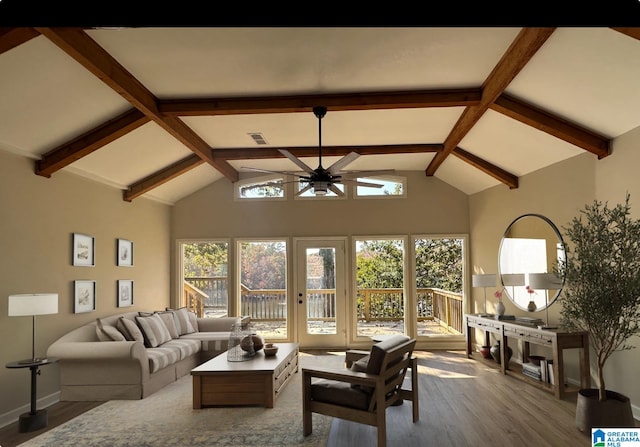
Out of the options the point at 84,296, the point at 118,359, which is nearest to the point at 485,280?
the point at 118,359

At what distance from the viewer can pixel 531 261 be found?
6.30m

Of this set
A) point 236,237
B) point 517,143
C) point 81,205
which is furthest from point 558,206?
point 81,205

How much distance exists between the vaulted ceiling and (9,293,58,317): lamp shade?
150cm

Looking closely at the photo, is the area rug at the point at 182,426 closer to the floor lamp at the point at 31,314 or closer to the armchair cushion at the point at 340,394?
the floor lamp at the point at 31,314

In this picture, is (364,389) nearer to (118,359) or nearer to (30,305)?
(118,359)

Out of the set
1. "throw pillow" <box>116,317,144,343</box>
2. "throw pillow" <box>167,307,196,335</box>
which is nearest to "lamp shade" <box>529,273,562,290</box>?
"throw pillow" <box>116,317,144,343</box>

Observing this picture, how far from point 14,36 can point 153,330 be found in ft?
13.3

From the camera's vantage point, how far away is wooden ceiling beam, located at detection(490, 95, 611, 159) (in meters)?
4.77

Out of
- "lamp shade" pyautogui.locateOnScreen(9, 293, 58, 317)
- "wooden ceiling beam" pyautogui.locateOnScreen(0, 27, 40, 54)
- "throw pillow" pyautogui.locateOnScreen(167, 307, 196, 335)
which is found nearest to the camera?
"wooden ceiling beam" pyautogui.locateOnScreen(0, 27, 40, 54)

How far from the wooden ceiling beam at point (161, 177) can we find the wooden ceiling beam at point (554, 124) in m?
4.34

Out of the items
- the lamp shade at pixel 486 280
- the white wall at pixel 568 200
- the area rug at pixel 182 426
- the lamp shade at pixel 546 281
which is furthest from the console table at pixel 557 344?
the area rug at pixel 182 426

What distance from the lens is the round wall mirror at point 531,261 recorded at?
5559mm

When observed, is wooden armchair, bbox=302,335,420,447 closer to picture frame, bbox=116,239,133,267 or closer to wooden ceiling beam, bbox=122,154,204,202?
picture frame, bbox=116,239,133,267

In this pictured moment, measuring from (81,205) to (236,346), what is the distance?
2.62 meters
